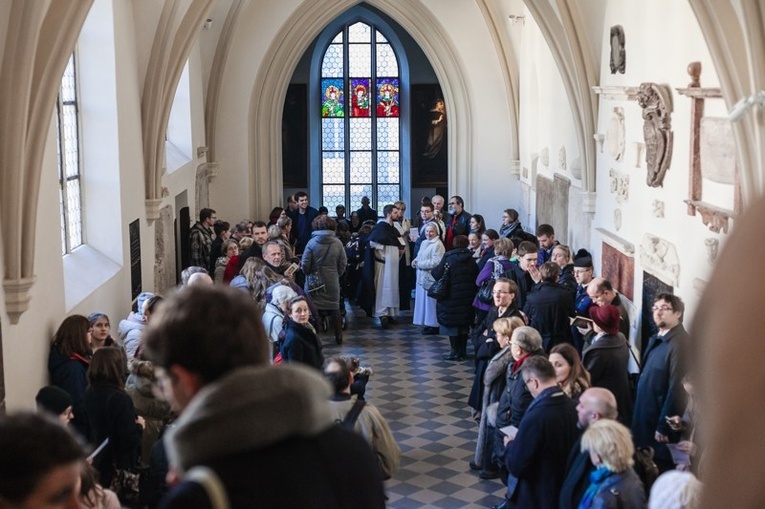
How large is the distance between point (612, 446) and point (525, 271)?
6367 millimetres

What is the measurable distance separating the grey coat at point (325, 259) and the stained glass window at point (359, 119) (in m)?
10.7

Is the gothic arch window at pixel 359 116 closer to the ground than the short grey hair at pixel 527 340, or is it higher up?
higher up

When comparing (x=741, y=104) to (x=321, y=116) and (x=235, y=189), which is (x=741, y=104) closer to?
(x=235, y=189)

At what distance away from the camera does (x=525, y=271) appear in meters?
11.3

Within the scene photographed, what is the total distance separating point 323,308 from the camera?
13359 mm

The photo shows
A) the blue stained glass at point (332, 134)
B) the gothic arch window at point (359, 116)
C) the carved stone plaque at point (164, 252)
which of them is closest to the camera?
the carved stone plaque at point (164, 252)

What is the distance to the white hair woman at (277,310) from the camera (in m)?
8.95

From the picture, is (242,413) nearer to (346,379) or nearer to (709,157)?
(346,379)

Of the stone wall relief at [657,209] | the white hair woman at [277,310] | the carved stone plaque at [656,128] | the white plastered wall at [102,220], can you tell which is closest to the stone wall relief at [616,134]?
the carved stone plaque at [656,128]

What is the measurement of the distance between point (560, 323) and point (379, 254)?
17.3 feet

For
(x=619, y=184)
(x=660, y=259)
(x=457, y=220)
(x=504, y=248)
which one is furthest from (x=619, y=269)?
(x=457, y=220)

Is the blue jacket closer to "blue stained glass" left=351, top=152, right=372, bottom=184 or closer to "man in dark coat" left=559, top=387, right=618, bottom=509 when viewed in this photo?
"man in dark coat" left=559, top=387, right=618, bottom=509

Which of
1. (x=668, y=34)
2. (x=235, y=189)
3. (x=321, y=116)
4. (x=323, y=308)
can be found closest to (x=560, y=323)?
(x=668, y=34)

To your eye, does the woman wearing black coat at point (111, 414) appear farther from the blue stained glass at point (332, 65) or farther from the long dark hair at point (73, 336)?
the blue stained glass at point (332, 65)
